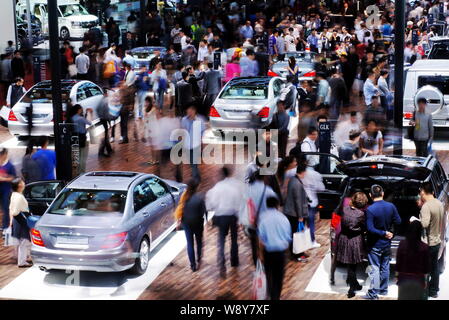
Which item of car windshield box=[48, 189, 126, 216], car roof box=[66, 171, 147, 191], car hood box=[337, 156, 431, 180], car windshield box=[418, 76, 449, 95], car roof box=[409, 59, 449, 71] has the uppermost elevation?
car roof box=[409, 59, 449, 71]

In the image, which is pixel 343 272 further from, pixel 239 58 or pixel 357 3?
pixel 357 3

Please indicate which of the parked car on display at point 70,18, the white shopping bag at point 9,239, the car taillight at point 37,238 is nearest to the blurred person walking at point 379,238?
the car taillight at point 37,238

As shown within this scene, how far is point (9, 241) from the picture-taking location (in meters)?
12.1

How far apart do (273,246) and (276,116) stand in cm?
683

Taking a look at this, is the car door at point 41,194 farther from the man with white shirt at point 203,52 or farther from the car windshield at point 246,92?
the man with white shirt at point 203,52

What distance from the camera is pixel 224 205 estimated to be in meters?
11.5

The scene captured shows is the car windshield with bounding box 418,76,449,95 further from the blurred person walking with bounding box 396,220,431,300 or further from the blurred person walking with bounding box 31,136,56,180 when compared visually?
the blurred person walking with bounding box 396,220,431,300

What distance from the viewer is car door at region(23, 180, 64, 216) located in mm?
12906

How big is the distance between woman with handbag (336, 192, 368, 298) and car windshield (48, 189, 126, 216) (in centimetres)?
306

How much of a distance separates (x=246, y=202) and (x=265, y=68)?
563 inches

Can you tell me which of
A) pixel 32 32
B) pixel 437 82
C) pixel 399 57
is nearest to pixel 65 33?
pixel 32 32

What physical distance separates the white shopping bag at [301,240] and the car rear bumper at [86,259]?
2.31 metres

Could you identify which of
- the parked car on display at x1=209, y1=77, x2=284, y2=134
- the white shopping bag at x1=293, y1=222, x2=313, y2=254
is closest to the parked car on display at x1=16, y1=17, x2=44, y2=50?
the parked car on display at x1=209, y1=77, x2=284, y2=134
